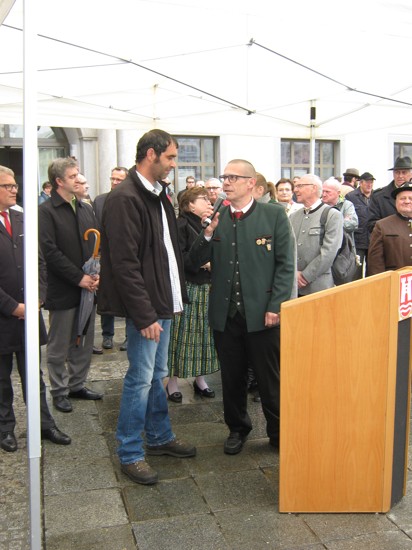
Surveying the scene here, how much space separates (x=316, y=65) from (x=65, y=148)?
7.75 m

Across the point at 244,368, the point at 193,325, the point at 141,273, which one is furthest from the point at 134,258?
the point at 193,325

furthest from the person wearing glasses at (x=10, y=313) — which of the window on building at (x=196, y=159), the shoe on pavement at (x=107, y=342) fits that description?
the window on building at (x=196, y=159)

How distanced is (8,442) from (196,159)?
10.6 m

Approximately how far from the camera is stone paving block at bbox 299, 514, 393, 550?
2865 millimetres

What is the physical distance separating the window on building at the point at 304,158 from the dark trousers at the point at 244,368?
35.6 feet

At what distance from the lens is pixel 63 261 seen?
14.8 ft

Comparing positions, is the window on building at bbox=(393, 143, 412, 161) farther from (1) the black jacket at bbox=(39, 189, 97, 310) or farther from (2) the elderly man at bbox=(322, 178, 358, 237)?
(1) the black jacket at bbox=(39, 189, 97, 310)

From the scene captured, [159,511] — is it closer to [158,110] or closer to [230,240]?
Result: [230,240]

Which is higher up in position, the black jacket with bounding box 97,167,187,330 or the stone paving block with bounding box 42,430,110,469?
the black jacket with bounding box 97,167,187,330

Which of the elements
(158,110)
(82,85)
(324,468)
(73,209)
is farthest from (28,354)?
(158,110)

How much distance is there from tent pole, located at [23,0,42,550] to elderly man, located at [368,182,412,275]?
3345 millimetres

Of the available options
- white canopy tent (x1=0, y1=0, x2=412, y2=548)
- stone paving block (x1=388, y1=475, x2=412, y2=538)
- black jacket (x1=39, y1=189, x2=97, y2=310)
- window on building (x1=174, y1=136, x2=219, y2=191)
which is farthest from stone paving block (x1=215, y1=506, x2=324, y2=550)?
window on building (x1=174, y1=136, x2=219, y2=191)

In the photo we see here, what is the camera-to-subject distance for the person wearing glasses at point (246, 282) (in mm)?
3686

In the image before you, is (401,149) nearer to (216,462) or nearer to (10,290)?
(216,462)
